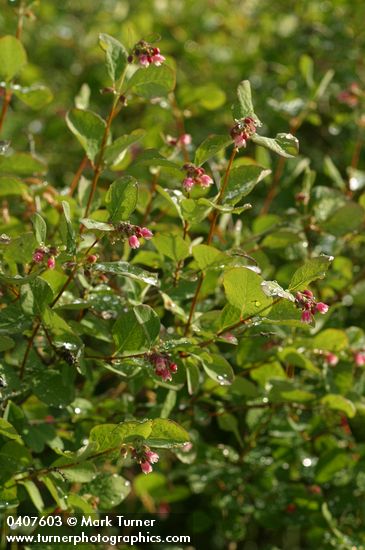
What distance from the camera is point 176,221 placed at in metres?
2.27

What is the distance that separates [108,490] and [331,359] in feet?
1.83

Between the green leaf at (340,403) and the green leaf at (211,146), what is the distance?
0.60 meters

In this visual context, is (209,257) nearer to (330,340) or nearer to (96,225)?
(96,225)

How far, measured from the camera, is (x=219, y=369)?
4.73 feet

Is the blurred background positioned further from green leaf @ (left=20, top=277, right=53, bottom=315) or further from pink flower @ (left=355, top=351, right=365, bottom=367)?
green leaf @ (left=20, top=277, right=53, bottom=315)

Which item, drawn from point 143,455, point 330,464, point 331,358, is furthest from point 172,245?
point 330,464

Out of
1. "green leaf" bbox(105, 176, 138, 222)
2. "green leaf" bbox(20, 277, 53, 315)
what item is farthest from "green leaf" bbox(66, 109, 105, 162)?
"green leaf" bbox(20, 277, 53, 315)

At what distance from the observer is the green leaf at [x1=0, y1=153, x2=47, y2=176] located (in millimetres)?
1796

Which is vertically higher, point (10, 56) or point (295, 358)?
point (10, 56)

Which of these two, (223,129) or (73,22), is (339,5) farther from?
(73,22)

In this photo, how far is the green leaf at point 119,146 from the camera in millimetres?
1517

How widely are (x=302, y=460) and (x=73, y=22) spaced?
6.86 ft

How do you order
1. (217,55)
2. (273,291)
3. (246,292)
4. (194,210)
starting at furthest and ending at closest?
(217,55)
(194,210)
(246,292)
(273,291)

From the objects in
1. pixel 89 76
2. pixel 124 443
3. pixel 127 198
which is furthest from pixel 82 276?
pixel 89 76
